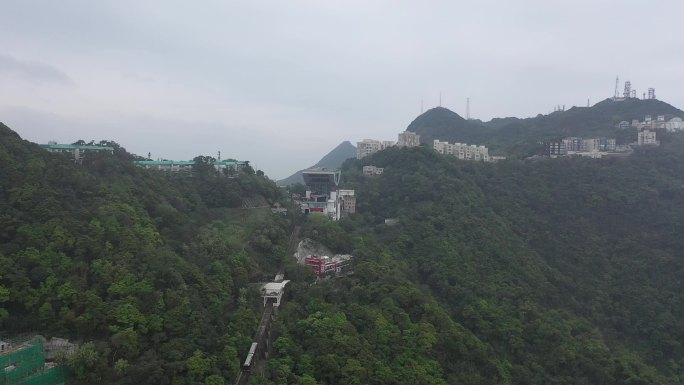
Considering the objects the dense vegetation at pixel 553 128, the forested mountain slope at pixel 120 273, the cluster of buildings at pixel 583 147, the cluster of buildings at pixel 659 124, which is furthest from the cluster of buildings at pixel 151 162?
the cluster of buildings at pixel 659 124

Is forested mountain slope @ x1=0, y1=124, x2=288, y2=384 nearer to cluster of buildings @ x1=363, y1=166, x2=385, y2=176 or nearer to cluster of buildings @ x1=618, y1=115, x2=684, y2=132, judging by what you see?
cluster of buildings @ x1=363, y1=166, x2=385, y2=176

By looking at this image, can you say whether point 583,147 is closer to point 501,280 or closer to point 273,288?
point 501,280

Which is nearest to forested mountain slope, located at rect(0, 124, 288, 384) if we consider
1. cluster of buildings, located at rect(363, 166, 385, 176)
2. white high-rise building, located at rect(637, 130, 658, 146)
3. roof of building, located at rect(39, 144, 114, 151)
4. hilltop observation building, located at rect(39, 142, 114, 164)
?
hilltop observation building, located at rect(39, 142, 114, 164)

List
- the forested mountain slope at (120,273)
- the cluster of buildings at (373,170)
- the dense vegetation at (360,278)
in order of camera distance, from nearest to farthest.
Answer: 1. the forested mountain slope at (120,273)
2. the dense vegetation at (360,278)
3. the cluster of buildings at (373,170)

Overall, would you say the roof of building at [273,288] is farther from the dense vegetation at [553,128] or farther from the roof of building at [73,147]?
the dense vegetation at [553,128]

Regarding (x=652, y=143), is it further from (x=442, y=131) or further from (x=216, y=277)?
(x=216, y=277)

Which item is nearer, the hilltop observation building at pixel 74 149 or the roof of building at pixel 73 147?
the hilltop observation building at pixel 74 149

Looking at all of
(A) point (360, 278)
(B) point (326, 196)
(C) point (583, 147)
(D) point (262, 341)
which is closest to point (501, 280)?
(A) point (360, 278)
